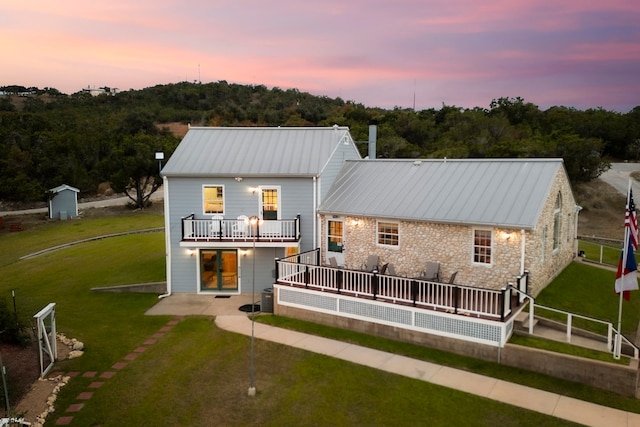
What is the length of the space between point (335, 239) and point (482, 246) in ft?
20.7

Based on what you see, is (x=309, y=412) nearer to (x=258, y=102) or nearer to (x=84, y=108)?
(x=258, y=102)

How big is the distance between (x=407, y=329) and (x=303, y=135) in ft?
36.6

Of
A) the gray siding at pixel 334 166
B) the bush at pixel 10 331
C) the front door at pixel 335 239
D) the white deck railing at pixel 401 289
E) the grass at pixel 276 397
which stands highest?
the gray siding at pixel 334 166

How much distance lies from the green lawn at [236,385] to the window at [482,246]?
3539 mm

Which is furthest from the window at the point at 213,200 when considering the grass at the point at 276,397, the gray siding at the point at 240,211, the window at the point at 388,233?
the grass at the point at 276,397

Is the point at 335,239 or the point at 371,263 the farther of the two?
the point at 335,239

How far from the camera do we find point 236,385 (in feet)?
41.5

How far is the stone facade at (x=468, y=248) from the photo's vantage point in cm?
1608

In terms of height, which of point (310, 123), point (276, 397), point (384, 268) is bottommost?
point (276, 397)

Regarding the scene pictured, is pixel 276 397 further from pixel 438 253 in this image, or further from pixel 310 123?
pixel 310 123

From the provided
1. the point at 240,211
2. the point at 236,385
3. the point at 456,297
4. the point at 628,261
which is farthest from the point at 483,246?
the point at 240,211

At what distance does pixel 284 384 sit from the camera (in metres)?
12.7

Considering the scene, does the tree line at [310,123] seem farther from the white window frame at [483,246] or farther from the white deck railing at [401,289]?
the white deck railing at [401,289]

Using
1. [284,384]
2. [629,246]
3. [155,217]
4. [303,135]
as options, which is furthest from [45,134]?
[629,246]
